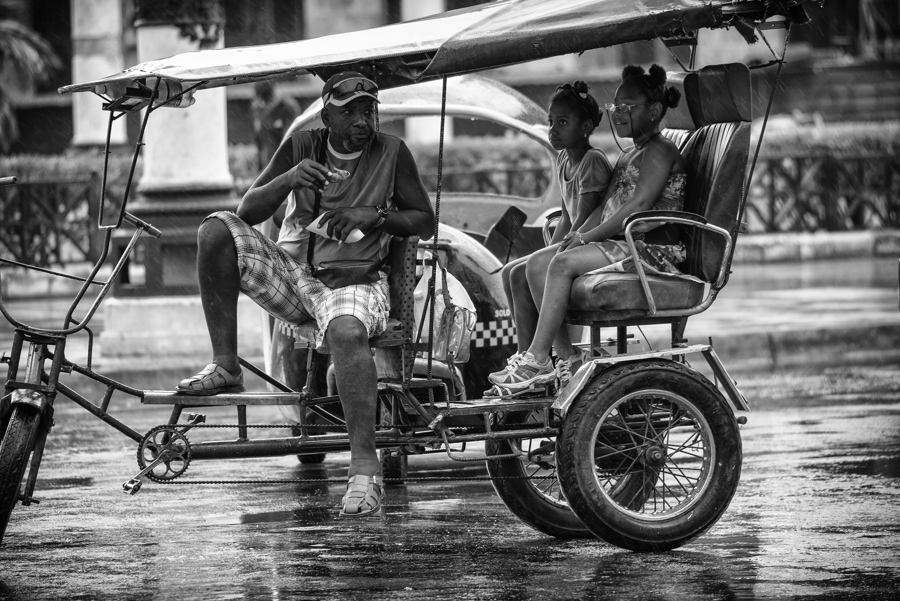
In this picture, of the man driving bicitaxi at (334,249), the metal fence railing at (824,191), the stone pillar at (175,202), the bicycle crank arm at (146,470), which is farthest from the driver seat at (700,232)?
the metal fence railing at (824,191)

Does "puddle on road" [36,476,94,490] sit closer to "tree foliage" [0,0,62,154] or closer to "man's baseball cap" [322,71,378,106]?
"man's baseball cap" [322,71,378,106]

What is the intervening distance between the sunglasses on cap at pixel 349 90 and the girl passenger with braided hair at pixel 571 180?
2.65 feet

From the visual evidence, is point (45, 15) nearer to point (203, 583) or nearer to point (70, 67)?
point (70, 67)

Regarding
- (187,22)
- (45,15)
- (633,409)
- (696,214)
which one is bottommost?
(633,409)

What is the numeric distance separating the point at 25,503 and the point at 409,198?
186 centimetres

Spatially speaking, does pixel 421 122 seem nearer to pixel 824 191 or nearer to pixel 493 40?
pixel 824 191

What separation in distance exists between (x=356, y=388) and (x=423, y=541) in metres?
0.85

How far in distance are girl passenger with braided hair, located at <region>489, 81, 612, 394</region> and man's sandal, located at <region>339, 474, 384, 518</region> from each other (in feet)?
3.10

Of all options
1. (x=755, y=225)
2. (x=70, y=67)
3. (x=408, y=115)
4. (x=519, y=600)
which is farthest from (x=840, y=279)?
(x=70, y=67)

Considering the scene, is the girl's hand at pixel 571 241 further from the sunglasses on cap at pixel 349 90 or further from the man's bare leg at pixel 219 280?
the man's bare leg at pixel 219 280

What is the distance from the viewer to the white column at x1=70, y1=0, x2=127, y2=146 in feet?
89.2

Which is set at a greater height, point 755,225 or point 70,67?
point 70,67

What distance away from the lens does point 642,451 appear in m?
5.89

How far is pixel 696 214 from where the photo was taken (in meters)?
5.88
